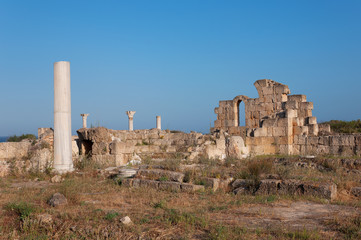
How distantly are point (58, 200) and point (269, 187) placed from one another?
425 centimetres

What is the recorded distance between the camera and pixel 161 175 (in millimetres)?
9250

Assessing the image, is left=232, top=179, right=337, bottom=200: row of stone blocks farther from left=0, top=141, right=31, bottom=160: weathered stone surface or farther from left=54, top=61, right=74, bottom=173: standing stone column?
left=0, top=141, right=31, bottom=160: weathered stone surface

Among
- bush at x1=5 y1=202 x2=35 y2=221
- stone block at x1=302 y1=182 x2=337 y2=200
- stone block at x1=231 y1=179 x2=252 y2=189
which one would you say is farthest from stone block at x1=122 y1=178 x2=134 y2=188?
stone block at x1=302 y1=182 x2=337 y2=200

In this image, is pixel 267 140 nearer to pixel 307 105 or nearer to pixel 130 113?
pixel 307 105

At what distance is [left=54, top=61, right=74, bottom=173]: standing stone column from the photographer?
37.2 feet

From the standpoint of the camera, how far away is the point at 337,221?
5.28m

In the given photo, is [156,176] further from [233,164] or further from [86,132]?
[86,132]

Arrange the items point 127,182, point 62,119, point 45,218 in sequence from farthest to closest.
Result: point 62,119
point 127,182
point 45,218

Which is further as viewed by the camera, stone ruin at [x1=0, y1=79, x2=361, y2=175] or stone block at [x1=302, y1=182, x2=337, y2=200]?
stone ruin at [x1=0, y1=79, x2=361, y2=175]

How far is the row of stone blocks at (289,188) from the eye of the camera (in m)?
7.18

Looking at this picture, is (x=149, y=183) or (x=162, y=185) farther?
(x=149, y=183)

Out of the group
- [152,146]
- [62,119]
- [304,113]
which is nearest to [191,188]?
[62,119]

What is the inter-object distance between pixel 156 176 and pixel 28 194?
119 inches

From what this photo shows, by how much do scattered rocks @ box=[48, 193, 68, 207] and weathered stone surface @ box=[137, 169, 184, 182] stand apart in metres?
2.78
